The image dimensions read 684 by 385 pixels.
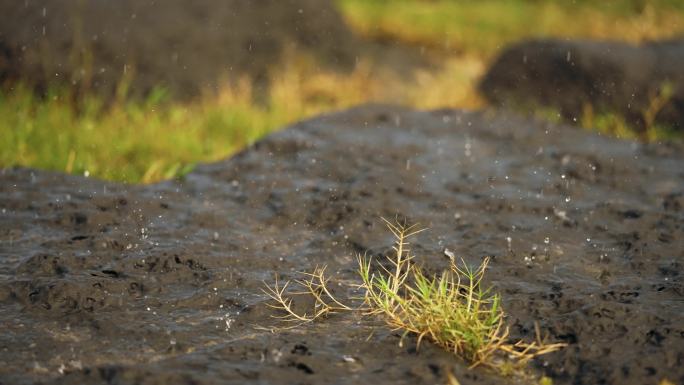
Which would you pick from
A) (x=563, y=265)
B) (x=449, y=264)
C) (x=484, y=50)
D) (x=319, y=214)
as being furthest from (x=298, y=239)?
(x=484, y=50)

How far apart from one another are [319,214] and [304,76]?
3.87 meters

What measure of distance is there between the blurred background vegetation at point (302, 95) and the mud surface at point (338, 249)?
632 mm

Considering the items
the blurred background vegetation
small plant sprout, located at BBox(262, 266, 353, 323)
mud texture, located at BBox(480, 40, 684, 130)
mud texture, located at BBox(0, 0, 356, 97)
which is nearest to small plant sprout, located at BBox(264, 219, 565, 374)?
small plant sprout, located at BBox(262, 266, 353, 323)

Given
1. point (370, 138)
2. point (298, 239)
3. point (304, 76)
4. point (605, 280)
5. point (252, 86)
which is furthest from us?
point (304, 76)

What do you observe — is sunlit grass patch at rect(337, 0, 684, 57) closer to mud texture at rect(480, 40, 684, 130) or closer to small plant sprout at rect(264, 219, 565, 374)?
mud texture at rect(480, 40, 684, 130)

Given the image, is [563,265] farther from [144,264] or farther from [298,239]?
[144,264]

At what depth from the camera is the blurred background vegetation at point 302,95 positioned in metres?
4.94

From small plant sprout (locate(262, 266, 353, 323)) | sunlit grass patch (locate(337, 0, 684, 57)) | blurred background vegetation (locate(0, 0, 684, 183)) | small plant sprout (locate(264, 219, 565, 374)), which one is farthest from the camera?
sunlit grass patch (locate(337, 0, 684, 57))

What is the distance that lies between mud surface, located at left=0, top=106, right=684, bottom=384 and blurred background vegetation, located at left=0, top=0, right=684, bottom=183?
63 centimetres

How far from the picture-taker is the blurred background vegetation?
16.2 ft

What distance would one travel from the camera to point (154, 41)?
642 cm

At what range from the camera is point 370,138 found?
4.93 metres

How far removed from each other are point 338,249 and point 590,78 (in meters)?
4.12

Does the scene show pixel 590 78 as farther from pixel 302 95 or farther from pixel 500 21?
pixel 500 21
